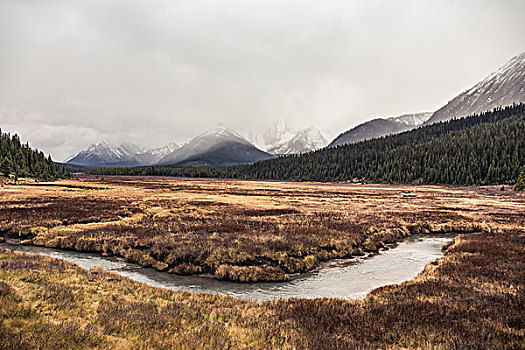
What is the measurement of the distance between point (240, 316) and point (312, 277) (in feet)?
27.2

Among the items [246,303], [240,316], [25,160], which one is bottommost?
[246,303]

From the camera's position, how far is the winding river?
49.5 feet

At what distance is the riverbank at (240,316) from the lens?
25.1ft

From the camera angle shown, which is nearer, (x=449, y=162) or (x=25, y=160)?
(x=25, y=160)

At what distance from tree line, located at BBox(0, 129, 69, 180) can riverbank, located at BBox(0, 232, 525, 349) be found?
115 metres

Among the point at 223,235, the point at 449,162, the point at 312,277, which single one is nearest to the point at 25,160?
the point at 223,235

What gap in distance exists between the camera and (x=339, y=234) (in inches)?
1046

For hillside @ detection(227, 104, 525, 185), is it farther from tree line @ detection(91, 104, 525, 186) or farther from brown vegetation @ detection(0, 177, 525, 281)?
brown vegetation @ detection(0, 177, 525, 281)

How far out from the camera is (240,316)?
34.1 ft

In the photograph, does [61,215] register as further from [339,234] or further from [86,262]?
[339,234]

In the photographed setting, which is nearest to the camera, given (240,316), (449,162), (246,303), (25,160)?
(240,316)

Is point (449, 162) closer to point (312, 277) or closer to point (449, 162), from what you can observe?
point (449, 162)

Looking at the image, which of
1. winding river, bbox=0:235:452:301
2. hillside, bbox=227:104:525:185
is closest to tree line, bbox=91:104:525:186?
hillside, bbox=227:104:525:185

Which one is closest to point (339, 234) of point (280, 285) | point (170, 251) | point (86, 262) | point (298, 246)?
point (298, 246)
